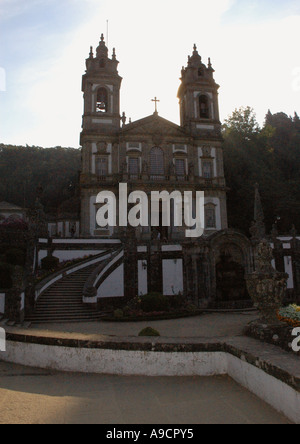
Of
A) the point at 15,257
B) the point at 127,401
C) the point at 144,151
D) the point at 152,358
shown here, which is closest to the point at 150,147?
the point at 144,151

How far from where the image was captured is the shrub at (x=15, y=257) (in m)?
22.4

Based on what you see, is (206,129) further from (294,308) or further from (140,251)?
(294,308)

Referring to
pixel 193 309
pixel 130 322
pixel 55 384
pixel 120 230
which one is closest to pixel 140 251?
pixel 193 309

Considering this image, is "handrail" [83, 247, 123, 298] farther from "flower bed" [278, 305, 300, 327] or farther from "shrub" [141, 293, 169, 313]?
"flower bed" [278, 305, 300, 327]

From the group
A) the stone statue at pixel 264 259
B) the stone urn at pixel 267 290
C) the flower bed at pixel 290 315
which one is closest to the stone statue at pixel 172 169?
the stone statue at pixel 264 259

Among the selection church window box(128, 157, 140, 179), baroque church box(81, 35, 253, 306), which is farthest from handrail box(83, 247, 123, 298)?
church window box(128, 157, 140, 179)

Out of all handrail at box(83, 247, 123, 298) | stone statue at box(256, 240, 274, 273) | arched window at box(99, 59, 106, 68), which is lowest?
handrail at box(83, 247, 123, 298)

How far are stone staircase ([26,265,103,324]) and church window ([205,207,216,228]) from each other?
1664 centimetres

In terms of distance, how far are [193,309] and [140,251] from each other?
4955mm

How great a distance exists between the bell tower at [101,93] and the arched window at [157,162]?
4.25 metres

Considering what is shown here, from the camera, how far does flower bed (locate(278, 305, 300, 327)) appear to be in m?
7.33

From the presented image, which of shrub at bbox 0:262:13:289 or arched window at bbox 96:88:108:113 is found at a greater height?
arched window at bbox 96:88:108:113

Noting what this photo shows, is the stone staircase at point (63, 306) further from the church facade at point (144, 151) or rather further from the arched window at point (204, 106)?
the arched window at point (204, 106)

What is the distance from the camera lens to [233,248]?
21.4 metres
